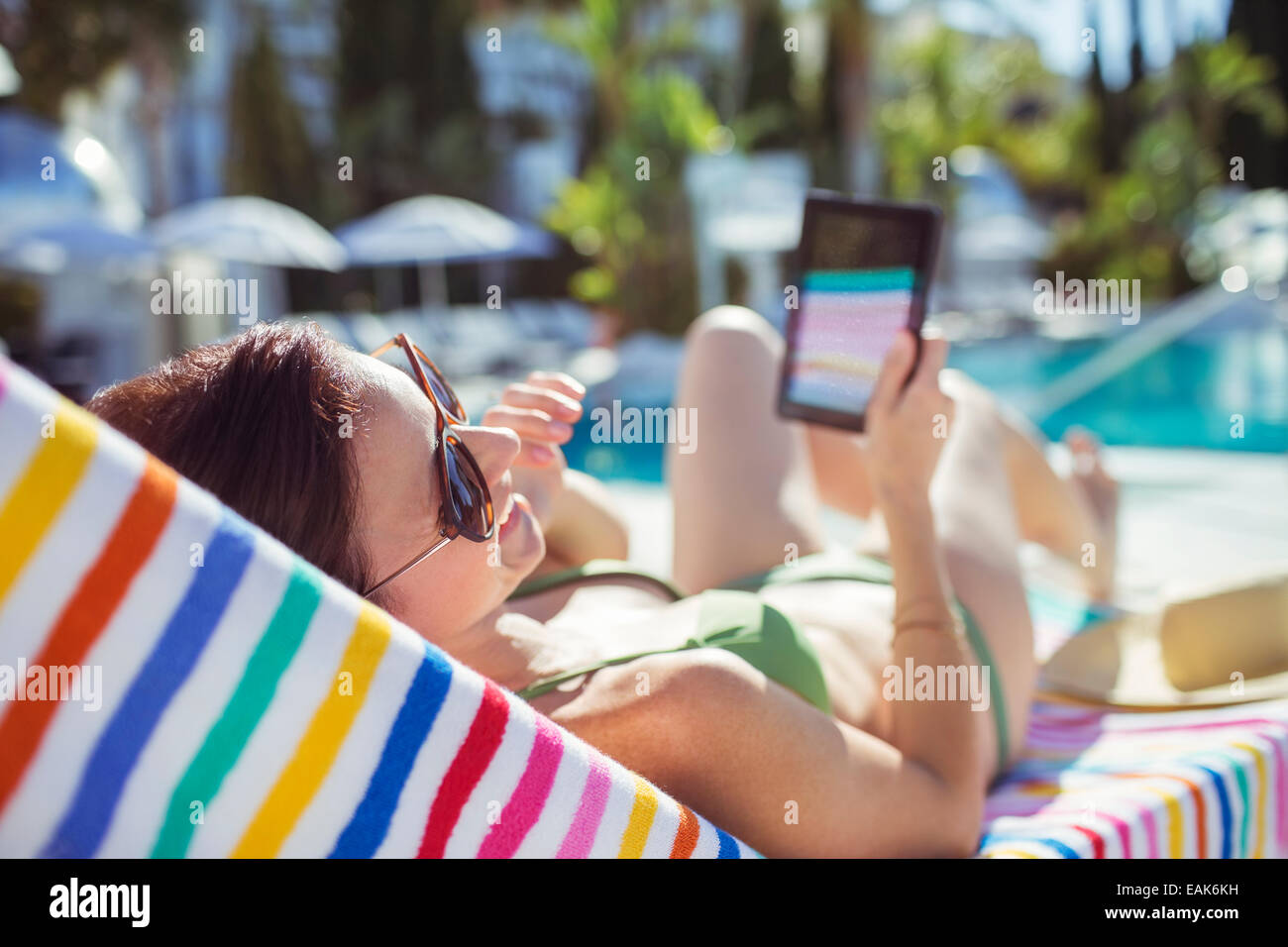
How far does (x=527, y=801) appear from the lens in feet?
3.36

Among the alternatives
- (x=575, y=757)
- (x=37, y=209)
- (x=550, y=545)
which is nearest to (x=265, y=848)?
(x=575, y=757)

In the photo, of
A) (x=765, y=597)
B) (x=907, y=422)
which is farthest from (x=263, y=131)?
(x=907, y=422)

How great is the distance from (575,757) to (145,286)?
11736 millimetres

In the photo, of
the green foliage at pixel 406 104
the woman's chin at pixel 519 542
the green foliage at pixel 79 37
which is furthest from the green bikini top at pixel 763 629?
the green foliage at pixel 406 104

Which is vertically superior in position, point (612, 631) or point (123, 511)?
point (123, 511)

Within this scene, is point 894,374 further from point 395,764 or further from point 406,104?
point 406,104

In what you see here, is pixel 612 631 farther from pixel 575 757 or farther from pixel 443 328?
pixel 443 328

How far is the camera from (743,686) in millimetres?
1307

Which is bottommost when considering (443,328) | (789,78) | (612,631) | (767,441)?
(612,631)

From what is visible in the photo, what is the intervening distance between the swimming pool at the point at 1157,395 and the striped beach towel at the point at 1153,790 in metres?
5.71

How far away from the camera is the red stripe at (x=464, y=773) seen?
97 centimetres

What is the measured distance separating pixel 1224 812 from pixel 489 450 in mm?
1359

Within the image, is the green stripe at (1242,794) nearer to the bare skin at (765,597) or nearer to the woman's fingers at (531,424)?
the bare skin at (765,597)
